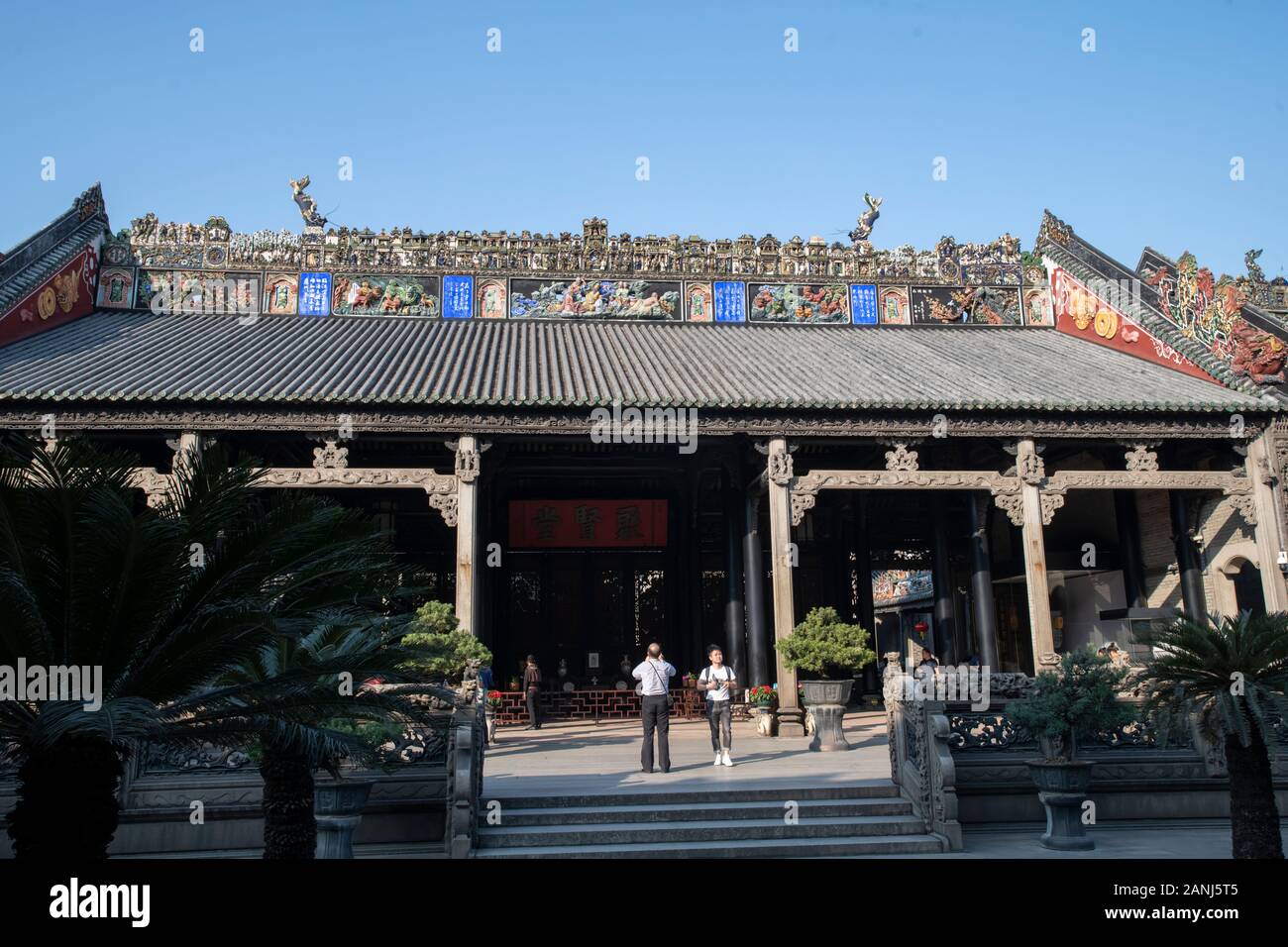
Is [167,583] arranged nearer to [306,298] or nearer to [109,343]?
[109,343]

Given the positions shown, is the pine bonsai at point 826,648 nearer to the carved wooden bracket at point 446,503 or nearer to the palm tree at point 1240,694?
the carved wooden bracket at point 446,503

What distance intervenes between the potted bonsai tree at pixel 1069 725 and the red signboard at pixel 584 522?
1014 centimetres

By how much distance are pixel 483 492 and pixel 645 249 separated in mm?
6112

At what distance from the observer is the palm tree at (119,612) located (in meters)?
4.73

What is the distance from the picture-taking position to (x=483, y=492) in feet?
53.6

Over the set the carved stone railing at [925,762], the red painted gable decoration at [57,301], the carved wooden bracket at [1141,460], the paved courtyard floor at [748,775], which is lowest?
the paved courtyard floor at [748,775]

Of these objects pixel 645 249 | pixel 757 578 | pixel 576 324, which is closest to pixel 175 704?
pixel 757 578

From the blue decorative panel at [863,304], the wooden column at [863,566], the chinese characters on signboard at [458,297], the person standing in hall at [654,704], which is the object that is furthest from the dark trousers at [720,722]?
the blue decorative panel at [863,304]

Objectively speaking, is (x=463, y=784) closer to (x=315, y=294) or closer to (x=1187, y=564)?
(x=1187, y=564)

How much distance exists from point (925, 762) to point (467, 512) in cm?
734

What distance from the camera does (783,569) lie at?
1339 cm

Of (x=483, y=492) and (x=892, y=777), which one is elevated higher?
(x=483, y=492)

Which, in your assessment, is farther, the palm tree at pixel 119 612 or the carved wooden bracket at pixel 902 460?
the carved wooden bracket at pixel 902 460

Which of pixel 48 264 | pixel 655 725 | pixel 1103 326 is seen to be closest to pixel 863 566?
pixel 1103 326
